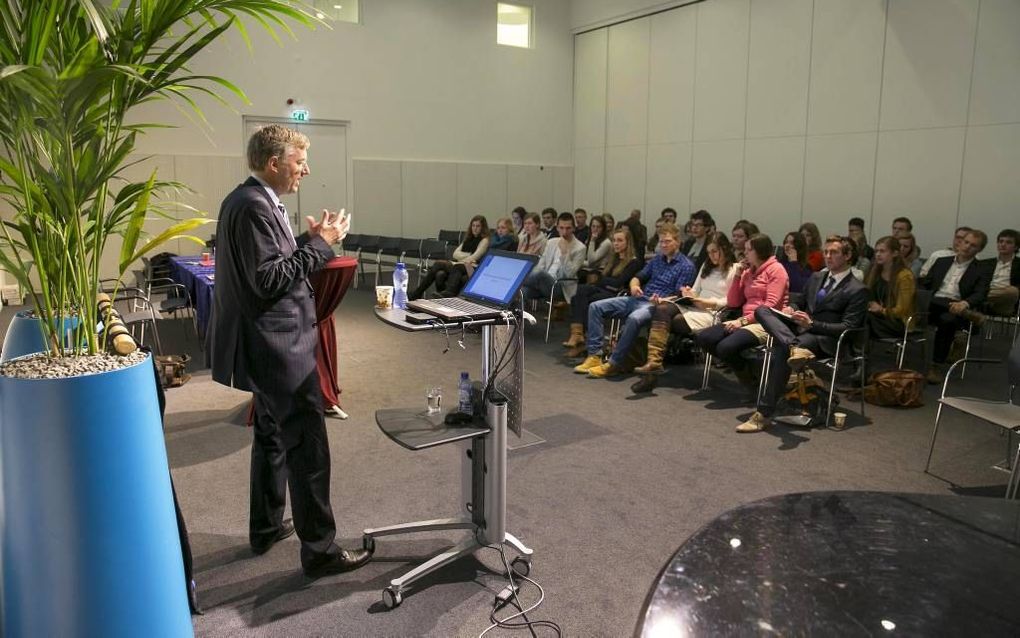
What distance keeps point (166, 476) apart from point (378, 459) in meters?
2.01

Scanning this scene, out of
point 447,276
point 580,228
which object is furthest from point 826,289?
point 580,228

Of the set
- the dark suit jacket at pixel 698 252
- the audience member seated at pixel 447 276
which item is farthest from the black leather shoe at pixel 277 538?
the dark suit jacket at pixel 698 252

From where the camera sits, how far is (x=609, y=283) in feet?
21.2

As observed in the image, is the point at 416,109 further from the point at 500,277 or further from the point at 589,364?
the point at 500,277

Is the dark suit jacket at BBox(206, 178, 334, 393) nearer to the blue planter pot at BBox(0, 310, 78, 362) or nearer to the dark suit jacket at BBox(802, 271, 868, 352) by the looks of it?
the blue planter pot at BBox(0, 310, 78, 362)

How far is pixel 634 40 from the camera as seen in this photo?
11938 millimetres

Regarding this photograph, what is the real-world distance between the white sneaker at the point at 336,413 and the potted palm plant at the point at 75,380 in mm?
Answer: 2749

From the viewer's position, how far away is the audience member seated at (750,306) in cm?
502

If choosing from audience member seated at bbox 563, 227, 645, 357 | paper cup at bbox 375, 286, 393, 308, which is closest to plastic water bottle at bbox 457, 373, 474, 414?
paper cup at bbox 375, 286, 393, 308

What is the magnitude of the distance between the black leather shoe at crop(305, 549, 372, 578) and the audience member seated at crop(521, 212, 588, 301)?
4582mm

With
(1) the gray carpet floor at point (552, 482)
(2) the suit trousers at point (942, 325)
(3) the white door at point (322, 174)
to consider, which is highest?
(3) the white door at point (322, 174)

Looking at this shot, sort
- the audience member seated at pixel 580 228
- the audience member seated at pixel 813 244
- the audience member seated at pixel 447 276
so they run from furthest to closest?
the audience member seated at pixel 580 228
the audience member seated at pixel 447 276
the audience member seated at pixel 813 244

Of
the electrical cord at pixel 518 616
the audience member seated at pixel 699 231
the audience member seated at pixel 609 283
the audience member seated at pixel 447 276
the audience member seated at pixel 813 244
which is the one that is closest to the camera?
the electrical cord at pixel 518 616

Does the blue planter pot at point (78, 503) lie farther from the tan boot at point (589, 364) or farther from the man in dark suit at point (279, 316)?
the tan boot at point (589, 364)
